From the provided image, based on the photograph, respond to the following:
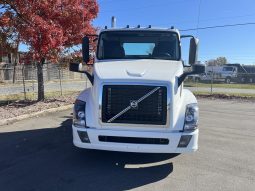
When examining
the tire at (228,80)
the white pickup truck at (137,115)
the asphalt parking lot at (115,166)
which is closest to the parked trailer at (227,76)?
the tire at (228,80)

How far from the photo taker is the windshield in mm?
7484

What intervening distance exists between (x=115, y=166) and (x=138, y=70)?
5.72 feet

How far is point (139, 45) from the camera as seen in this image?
762 centimetres

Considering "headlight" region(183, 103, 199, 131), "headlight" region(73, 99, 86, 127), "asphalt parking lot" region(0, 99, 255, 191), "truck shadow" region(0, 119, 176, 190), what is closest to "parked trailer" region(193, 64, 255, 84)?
"asphalt parking lot" region(0, 99, 255, 191)

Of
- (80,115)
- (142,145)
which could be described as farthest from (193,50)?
(80,115)

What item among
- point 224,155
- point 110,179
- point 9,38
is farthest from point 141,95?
point 9,38

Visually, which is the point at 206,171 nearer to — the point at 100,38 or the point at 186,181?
the point at 186,181

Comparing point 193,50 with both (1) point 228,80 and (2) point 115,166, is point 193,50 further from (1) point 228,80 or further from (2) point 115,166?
(1) point 228,80

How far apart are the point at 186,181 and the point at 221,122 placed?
6.04 m

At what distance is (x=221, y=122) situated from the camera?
1120 centimetres

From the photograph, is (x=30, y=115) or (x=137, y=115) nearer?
(x=137, y=115)

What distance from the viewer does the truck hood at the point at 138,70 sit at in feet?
19.3

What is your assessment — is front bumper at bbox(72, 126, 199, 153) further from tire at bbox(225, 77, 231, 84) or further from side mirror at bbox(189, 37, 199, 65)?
tire at bbox(225, 77, 231, 84)

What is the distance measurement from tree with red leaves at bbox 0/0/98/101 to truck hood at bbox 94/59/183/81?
16.5 feet
